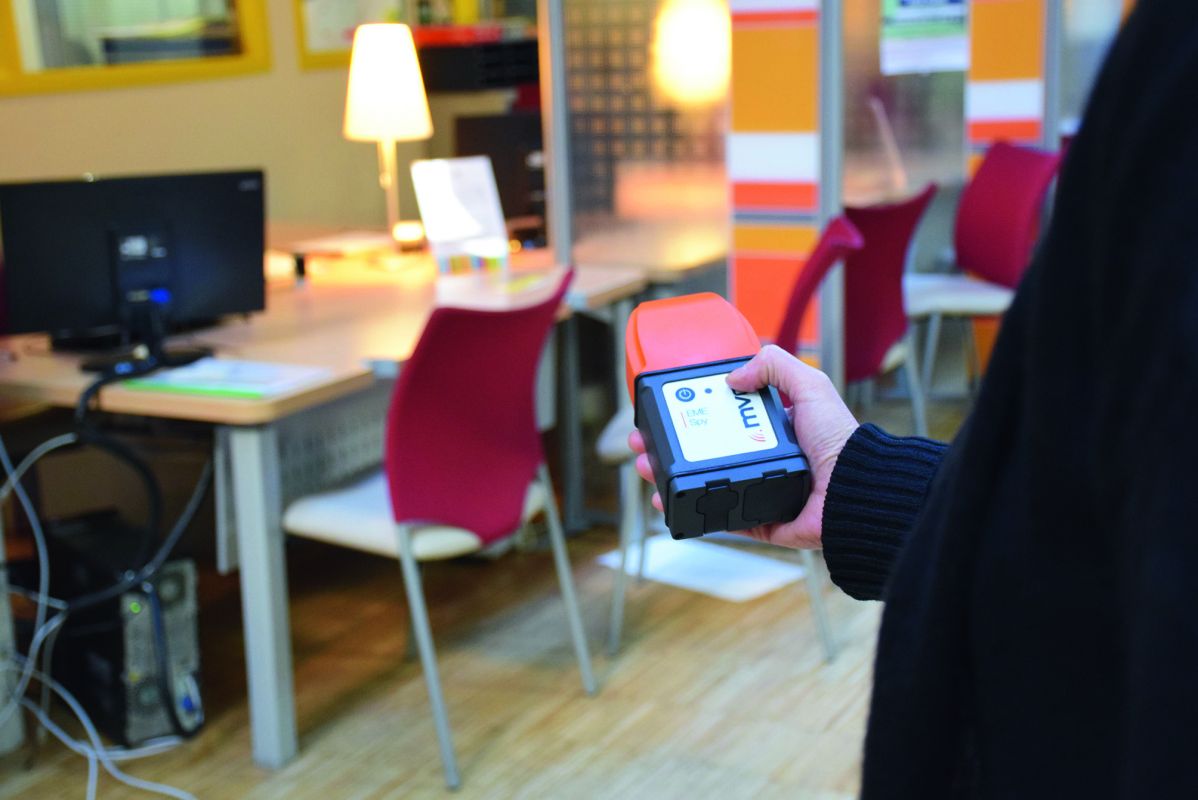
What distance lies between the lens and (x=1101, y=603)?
50cm

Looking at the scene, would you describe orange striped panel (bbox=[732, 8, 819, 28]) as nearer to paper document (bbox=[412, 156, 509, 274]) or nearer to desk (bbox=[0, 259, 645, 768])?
paper document (bbox=[412, 156, 509, 274])

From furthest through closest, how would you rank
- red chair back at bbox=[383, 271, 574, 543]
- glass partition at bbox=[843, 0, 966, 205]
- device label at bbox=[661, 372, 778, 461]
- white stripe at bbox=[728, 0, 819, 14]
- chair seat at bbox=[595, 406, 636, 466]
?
glass partition at bbox=[843, 0, 966, 205], white stripe at bbox=[728, 0, 819, 14], chair seat at bbox=[595, 406, 636, 466], red chair back at bbox=[383, 271, 574, 543], device label at bbox=[661, 372, 778, 461]

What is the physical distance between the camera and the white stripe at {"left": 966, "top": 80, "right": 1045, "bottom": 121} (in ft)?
15.9

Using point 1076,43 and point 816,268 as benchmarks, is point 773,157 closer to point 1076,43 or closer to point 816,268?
point 816,268

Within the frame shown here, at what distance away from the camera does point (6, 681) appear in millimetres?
2736

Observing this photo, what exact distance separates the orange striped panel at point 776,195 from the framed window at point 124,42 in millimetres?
2229

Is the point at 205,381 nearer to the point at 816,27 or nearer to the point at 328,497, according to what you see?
the point at 328,497

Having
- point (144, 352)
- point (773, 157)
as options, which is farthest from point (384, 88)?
point (144, 352)

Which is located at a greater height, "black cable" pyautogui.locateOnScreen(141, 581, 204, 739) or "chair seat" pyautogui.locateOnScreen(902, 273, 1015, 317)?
"chair seat" pyautogui.locateOnScreen(902, 273, 1015, 317)

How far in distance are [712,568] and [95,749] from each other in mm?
1566

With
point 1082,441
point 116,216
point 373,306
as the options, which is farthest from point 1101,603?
point 373,306

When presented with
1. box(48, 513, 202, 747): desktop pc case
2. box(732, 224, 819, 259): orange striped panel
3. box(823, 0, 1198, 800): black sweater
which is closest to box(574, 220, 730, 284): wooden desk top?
box(732, 224, 819, 259): orange striped panel

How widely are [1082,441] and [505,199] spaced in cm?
392

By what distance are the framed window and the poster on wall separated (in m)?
2.31
